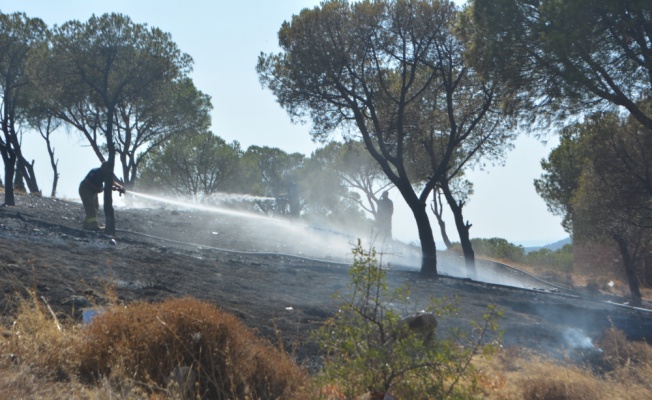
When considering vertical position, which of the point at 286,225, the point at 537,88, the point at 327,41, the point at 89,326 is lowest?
the point at 89,326

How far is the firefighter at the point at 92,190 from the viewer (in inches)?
573

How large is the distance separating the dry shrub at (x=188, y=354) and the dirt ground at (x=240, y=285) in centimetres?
Answer: 46

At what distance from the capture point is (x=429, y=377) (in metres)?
4.46

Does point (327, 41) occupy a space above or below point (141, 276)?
above

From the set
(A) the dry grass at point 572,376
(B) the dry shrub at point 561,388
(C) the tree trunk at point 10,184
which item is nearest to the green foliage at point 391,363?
(A) the dry grass at point 572,376

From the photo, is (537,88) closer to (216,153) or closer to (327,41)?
(327,41)

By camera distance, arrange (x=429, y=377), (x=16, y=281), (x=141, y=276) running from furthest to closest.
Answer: (x=141, y=276) < (x=16, y=281) < (x=429, y=377)

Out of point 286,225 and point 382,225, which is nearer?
point 286,225

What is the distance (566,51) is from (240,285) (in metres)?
6.89

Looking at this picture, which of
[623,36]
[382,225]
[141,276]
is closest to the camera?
[141,276]

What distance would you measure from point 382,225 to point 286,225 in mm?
4217

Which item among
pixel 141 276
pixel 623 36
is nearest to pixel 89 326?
pixel 141 276

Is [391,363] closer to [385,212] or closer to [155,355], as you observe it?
[155,355]

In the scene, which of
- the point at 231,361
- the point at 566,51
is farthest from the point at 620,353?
the point at 566,51
